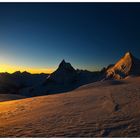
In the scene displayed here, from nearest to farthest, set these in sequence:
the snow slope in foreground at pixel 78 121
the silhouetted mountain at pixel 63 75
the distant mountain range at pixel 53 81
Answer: the snow slope in foreground at pixel 78 121
the distant mountain range at pixel 53 81
the silhouetted mountain at pixel 63 75

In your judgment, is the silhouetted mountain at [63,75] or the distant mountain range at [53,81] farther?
the silhouetted mountain at [63,75]

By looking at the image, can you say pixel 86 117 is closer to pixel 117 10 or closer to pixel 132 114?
pixel 132 114

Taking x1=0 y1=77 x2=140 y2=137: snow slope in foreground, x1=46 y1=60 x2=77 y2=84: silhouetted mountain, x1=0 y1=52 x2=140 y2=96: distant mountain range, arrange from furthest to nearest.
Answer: x1=46 y1=60 x2=77 y2=84: silhouetted mountain, x1=0 y1=52 x2=140 y2=96: distant mountain range, x1=0 y1=77 x2=140 y2=137: snow slope in foreground

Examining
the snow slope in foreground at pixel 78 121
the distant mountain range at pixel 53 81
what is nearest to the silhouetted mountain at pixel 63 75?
the distant mountain range at pixel 53 81

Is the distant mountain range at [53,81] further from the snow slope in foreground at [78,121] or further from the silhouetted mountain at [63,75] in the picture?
the snow slope in foreground at [78,121]

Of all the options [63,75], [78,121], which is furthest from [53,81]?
[78,121]

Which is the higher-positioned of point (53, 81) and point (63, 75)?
point (63, 75)

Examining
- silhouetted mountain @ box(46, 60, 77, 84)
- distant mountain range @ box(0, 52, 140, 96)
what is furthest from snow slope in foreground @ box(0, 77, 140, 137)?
silhouetted mountain @ box(46, 60, 77, 84)

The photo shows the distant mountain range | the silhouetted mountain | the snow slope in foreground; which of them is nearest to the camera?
the snow slope in foreground

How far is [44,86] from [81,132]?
10457 cm

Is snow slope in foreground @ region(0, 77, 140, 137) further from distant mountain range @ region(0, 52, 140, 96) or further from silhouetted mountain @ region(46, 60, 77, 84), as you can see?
silhouetted mountain @ region(46, 60, 77, 84)

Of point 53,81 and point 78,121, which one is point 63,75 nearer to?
point 53,81

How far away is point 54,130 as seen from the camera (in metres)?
5.44

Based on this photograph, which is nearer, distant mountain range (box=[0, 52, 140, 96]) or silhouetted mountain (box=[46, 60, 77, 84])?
distant mountain range (box=[0, 52, 140, 96])
